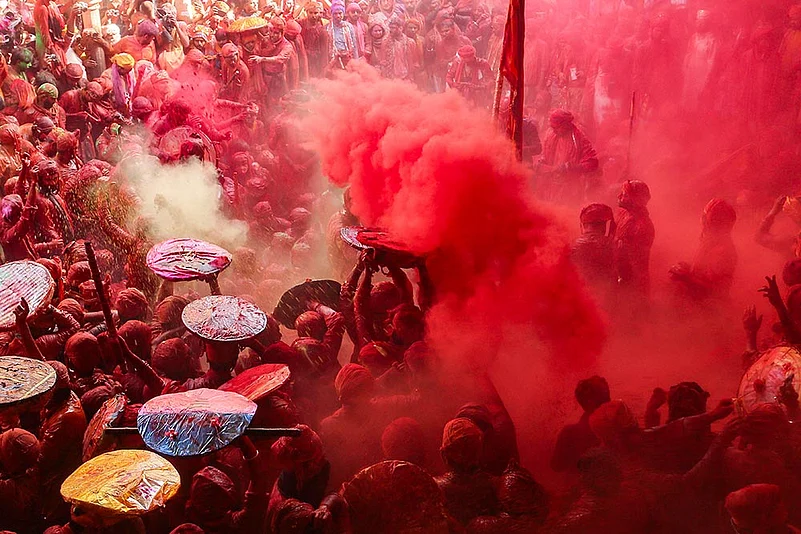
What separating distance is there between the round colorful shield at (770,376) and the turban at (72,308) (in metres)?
5.41

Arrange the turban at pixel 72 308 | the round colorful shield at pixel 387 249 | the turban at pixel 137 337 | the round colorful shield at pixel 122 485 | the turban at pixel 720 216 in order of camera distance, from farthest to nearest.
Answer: the turban at pixel 720 216, the turban at pixel 72 308, the round colorful shield at pixel 387 249, the turban at pixel 137 337, the round colorful shield at pixel 122 485

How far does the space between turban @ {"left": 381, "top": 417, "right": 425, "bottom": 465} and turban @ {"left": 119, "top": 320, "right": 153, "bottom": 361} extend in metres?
2.22

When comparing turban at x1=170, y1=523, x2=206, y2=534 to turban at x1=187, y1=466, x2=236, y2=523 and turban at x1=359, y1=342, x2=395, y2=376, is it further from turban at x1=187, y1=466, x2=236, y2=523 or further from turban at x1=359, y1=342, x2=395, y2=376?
turban at x1=359, y1=342, x2=395, y2=376

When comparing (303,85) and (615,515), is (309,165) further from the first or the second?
(615,515)

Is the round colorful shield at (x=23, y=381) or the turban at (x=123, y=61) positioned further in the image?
the turban at (x=123, y=61)

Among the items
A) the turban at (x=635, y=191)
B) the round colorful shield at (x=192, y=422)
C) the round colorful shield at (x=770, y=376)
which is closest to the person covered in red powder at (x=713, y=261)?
the turban at (x=635, y=191)

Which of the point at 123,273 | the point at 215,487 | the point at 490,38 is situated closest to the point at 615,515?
the point at 215,487

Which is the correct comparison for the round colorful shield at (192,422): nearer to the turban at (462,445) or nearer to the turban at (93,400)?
the turban at (93,400)

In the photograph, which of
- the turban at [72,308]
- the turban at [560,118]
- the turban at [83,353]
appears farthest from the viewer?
the turban at [560,118]

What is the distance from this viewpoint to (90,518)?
12.0 feet

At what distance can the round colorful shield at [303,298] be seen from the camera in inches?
261

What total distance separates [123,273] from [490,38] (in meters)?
8.42

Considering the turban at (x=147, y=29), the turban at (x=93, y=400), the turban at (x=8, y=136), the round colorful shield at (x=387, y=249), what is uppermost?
the turban at (x=147, y=29)

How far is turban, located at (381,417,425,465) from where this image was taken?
4.56 metres
